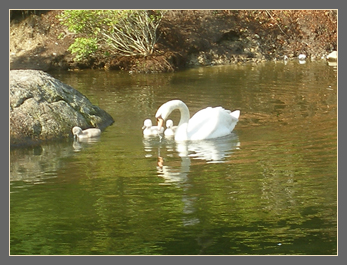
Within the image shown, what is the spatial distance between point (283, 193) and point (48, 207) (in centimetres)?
380

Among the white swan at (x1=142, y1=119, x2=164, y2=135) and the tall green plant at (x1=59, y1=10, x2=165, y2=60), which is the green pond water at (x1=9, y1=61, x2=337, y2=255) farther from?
the tall green plant at (x1=59, y1=10, x2=165, y2=60)

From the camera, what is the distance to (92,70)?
28125mm

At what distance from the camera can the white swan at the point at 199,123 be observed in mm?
14016

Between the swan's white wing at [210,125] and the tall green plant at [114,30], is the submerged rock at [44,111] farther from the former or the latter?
the tall green plant at [114,30]

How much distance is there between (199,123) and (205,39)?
16692 millimetres

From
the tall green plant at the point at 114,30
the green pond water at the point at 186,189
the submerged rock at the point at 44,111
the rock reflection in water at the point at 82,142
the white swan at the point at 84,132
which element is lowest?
the green pond water at the point at 186,189

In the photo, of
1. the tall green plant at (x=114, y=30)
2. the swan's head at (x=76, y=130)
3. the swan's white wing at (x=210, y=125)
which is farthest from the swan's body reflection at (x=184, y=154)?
the tall green plant at (x=114, y=30)

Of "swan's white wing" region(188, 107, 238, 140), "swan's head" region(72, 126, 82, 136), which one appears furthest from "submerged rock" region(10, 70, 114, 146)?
"swan's white wing" region(188, 107, 238, 140)

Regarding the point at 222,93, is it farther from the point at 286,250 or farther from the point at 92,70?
the point at 286,250

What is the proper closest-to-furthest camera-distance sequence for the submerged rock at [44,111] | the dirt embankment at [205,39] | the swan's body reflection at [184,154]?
the swan's body reflection at [184,154] < the submerged rock at [44,111] < the dirt embankment at [205,39]

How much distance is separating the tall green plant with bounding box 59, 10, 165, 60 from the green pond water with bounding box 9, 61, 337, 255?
751cm

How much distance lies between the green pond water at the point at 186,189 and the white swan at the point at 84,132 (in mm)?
238

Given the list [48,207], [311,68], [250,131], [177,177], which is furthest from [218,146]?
[311,68]

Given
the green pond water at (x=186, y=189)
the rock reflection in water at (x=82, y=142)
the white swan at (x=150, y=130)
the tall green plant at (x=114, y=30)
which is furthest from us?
the tall green plant at (x=114, y=30)
